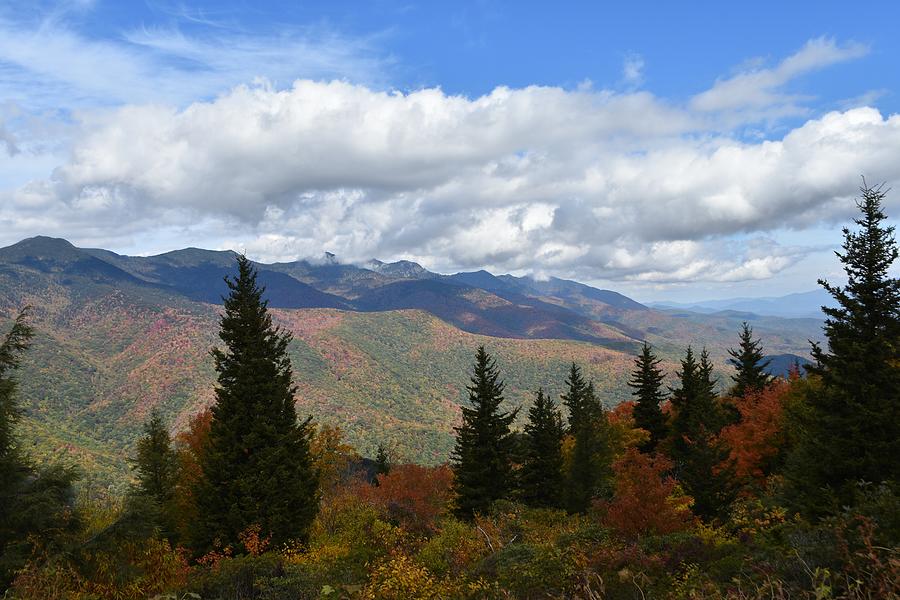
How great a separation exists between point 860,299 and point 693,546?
1390cm

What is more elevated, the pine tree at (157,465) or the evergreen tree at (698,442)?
the evergreen tree at (698,442)

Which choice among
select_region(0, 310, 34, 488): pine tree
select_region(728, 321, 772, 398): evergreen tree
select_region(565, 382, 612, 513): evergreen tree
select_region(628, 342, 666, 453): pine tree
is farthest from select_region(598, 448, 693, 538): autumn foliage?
select_region(728, 321, 772, 398): evergreen tree

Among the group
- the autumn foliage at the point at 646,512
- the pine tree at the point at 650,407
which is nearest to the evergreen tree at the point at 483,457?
the pine tree at the point at 650,407

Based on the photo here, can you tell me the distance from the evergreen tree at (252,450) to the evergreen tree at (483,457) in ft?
44.6

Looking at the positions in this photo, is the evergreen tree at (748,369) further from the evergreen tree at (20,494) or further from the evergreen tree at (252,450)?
the evergreen tree at (20,494)

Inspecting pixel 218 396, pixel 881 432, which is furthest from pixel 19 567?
pixel 881 432

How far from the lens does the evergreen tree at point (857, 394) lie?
18562 millimetres

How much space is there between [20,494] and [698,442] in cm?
2901

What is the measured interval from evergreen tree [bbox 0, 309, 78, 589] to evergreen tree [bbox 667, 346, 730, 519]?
27104mm

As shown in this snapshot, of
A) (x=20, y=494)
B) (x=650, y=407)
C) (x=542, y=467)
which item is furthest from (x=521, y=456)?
(x=20, y=494)

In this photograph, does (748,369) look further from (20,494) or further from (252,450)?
(20,494)

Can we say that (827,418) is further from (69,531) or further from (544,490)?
(69,531)

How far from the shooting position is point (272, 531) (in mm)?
25406

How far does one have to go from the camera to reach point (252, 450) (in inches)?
1049
